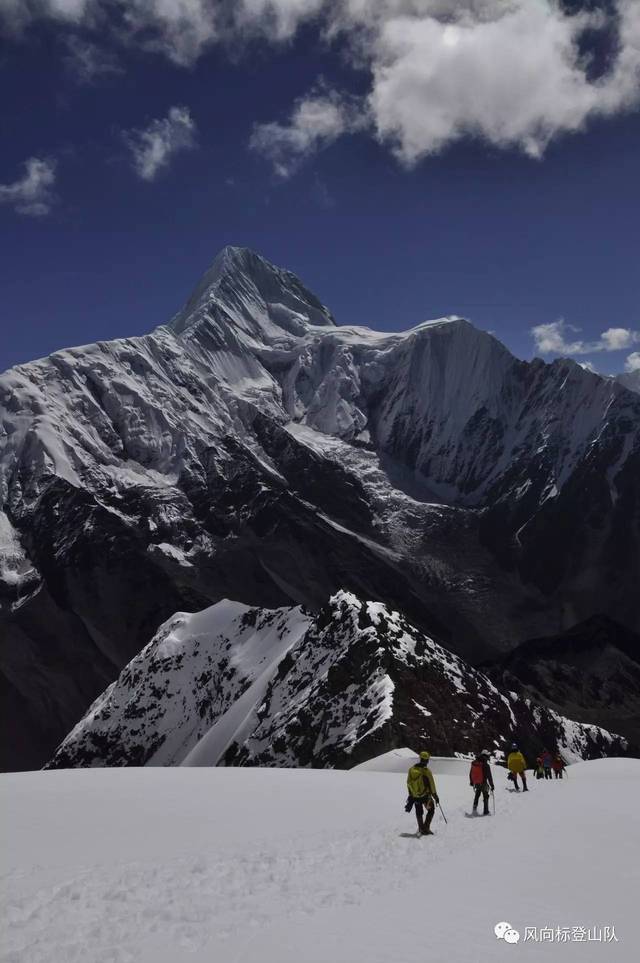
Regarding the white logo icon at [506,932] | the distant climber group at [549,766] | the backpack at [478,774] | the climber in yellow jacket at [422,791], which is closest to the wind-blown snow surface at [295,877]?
the white logo icon at [506,932]

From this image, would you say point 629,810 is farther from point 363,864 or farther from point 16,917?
point 16,917

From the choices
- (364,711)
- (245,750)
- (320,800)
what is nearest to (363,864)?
(320,800)

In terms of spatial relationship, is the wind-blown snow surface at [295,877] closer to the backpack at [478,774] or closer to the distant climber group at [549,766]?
the backpack at [478,774]

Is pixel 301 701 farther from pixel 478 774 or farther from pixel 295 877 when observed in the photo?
pixel 295 877

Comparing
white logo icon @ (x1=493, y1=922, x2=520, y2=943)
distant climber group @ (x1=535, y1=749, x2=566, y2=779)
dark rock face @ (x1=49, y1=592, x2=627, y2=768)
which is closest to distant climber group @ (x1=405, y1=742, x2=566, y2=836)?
white logo icon @ (x1=493, y1=922, x2=520, y2=943)

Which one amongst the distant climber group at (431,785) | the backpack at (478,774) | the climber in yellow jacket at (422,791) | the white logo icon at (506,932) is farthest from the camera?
the backpack at (478,774)
